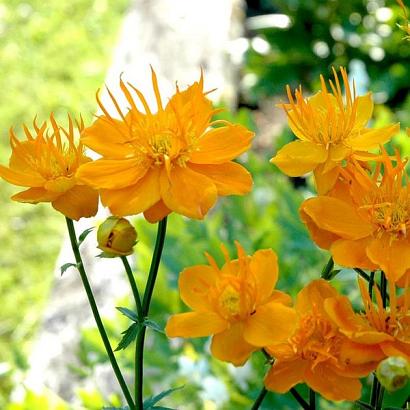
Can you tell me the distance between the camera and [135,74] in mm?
2750

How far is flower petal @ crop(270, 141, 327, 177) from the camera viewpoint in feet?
2.08

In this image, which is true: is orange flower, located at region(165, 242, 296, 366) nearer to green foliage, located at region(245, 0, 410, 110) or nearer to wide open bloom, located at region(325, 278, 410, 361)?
wide open bloom, located at region(325, 278, 410, 361)

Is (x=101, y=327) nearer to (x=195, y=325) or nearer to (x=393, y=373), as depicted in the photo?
(x=195, y=325)

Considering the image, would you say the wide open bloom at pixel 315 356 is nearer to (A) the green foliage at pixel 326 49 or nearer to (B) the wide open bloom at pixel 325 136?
(B) the wide open bloom at pixel 325 136

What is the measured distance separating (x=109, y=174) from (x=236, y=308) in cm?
12

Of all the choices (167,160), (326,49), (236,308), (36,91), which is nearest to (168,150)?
(167,160)

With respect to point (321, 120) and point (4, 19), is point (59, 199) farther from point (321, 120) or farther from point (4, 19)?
point (4, 19)

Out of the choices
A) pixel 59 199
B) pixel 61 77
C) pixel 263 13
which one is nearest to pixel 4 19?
pixel 61 77

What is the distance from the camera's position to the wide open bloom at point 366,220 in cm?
59

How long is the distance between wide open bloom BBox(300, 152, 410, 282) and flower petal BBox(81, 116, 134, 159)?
128mm

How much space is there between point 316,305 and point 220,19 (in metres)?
2.69

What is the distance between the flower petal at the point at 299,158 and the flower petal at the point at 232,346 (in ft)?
0.36

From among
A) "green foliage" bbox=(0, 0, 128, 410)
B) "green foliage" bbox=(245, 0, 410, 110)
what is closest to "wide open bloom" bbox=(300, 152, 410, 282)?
"green foliage" bbox=(0, 0, 128, 410)

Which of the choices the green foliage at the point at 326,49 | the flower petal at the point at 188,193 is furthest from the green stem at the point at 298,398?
the green foliage at the point at 326,49
